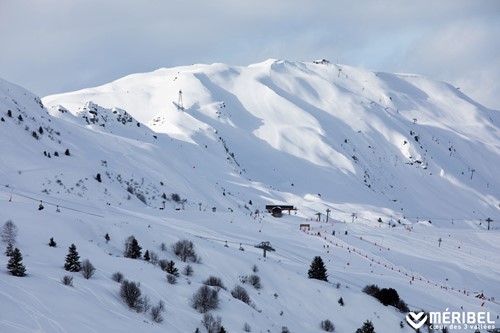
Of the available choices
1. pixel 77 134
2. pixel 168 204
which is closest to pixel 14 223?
pixel 168 204

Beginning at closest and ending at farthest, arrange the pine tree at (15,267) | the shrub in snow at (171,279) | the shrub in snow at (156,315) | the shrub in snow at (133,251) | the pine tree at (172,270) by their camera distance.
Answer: the pine tree at (15,267), the shrub in snow at (156,315), the shrub in snow at (171,279), the pine tree at (172,270), the shrub in snow at (133,251)

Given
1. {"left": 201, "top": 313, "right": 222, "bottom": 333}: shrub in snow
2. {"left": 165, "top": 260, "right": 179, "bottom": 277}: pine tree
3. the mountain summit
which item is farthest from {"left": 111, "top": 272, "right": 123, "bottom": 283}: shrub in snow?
the mountain summit

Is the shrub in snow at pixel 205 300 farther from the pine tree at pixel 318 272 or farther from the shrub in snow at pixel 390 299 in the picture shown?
the shrub in snow at pixel 390 299

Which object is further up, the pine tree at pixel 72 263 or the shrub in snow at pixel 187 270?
the pine tree at pixel 72 263

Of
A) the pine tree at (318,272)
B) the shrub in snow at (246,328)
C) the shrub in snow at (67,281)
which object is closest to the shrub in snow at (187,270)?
the shrub in snow at (246,328)

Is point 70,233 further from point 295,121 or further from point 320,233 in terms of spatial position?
point 295,121

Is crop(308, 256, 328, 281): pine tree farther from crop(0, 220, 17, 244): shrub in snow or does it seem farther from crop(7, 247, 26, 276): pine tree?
crop(7, 247, 26, 276): pine tree

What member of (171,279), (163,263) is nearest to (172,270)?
(171,279)
